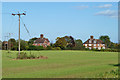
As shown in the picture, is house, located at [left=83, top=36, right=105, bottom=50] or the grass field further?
house, located at [left=83, top=36, right=105, bottom=50]

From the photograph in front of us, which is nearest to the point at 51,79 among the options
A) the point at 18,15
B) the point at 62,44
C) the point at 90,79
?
the point at 90,79

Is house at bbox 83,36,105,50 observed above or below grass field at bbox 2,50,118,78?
above

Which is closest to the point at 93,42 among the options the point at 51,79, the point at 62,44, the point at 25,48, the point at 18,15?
the point at 62,44

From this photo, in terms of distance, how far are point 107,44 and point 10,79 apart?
439 ft

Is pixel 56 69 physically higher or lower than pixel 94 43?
lower

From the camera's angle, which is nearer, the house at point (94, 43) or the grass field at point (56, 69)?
the grass field at point (56, 69)

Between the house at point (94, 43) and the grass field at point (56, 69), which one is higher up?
the house at point (94, 43)

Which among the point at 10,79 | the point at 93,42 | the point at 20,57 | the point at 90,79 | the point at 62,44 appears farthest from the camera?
the point at 93,42

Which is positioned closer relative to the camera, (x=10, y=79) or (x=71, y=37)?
(x=10, y=79)

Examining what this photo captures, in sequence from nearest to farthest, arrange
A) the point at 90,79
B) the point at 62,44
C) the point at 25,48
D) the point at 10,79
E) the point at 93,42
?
the point at 90,79, the point at 10,79, the point at 25,48, the point at 62,44, the point at 93,42

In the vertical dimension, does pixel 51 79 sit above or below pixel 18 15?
below

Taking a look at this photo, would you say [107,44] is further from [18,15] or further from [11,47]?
[18,15]

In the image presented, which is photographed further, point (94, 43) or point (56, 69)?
point (94, 43)

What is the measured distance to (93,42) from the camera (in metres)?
132
